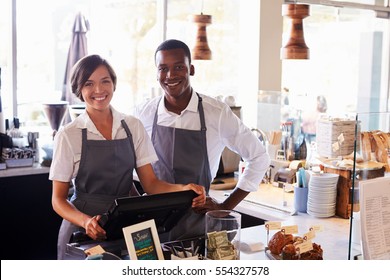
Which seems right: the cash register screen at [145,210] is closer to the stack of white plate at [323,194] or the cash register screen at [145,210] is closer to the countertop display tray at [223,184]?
the stack of white plate at [323,194]

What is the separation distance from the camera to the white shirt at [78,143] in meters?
2.38

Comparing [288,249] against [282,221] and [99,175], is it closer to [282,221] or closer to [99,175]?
[282,221]

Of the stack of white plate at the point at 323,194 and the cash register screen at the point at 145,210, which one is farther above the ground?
the cash register screen at the point at 145,210

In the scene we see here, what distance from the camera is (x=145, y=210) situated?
1.90 metres

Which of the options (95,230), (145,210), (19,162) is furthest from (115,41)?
(145,210)

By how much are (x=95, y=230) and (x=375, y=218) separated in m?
0.95

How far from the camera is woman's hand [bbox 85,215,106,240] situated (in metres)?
2.03

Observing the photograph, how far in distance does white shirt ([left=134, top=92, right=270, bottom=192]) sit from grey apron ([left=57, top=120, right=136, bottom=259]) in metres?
0.26

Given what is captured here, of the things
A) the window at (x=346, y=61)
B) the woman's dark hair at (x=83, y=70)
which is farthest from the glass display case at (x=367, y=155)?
the window at (x=346, y=61)

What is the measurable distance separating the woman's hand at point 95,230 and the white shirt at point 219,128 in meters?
0.78

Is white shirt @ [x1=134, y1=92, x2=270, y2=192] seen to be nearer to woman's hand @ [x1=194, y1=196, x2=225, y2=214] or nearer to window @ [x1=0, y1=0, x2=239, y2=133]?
woman's hand @ [x1=194, y1=196, x2=225, y2=214]

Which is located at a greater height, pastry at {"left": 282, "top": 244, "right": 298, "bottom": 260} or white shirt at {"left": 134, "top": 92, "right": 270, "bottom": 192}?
white shirt at {"left": 134, "top": 92, "right": 270, "bottom": 192}

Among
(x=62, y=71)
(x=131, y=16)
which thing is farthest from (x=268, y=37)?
(x=62, y=71)

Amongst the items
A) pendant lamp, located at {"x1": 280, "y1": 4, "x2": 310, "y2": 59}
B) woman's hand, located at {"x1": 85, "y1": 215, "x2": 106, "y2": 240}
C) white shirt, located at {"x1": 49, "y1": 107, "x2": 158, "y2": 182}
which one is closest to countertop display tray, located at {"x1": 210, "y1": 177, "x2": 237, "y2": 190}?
pendant lamp, located at {"x1": 280, "y1": 4, "x2": 310, "y2": 59}
